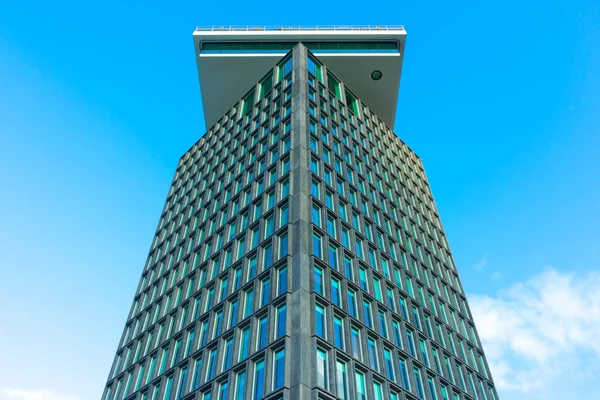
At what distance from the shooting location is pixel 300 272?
98.4ft

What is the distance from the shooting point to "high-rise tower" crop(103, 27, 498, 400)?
1127 inches

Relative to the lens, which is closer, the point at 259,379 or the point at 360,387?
the point at 259,379

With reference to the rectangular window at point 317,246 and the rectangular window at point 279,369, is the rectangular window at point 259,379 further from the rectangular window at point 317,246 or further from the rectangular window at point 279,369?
the rectangular window at point 317,246

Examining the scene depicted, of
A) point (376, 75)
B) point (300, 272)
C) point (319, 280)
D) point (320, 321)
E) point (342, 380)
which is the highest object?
point (376, 75)

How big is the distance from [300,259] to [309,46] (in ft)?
146

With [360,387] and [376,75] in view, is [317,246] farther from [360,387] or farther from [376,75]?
[376,75]

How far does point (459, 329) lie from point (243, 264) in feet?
65.8

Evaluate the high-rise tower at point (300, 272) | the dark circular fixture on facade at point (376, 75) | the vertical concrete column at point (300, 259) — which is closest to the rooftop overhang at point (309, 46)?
the dark circular fixture on facade at point (376, 75)

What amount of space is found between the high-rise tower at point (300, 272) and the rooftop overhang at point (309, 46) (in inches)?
36.4

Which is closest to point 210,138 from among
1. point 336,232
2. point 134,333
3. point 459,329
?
point 134,333

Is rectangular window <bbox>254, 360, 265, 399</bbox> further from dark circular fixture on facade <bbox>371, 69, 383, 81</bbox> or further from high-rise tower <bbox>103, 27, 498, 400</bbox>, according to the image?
dark circular fixture on facade <bbox>371, 69, 383, 81</bbox>

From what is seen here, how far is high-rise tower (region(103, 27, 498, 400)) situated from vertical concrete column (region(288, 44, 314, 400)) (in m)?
0.11

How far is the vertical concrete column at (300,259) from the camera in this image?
24.6 meters

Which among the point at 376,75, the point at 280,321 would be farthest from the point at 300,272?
the point at 376,75
